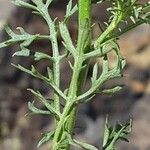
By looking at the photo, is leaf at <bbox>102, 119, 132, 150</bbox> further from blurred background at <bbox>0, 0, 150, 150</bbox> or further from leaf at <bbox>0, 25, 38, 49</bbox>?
blurred background at <bbox>0, 0, 150, 150</bbox>

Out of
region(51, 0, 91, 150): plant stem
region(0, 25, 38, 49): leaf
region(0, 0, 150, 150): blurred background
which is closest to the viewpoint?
region(51, 0, 91, 150): plant stem

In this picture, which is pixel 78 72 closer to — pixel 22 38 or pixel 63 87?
pixel 22 38

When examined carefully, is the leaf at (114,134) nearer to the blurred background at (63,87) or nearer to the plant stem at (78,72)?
the plant stem at (78,72)

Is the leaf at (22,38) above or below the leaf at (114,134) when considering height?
above

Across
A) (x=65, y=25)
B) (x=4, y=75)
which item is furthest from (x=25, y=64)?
(x=65, y=25)

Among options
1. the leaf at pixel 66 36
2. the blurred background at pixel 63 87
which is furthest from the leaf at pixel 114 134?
the blurred background at pixel 63 87

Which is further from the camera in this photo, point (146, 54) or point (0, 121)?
point (146, 54)

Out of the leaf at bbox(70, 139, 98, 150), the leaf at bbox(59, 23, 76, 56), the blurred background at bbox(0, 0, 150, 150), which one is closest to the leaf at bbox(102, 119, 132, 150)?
the leaf at bbox(70, 139, 98, 150)

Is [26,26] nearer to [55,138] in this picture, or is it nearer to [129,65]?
[129,65]
